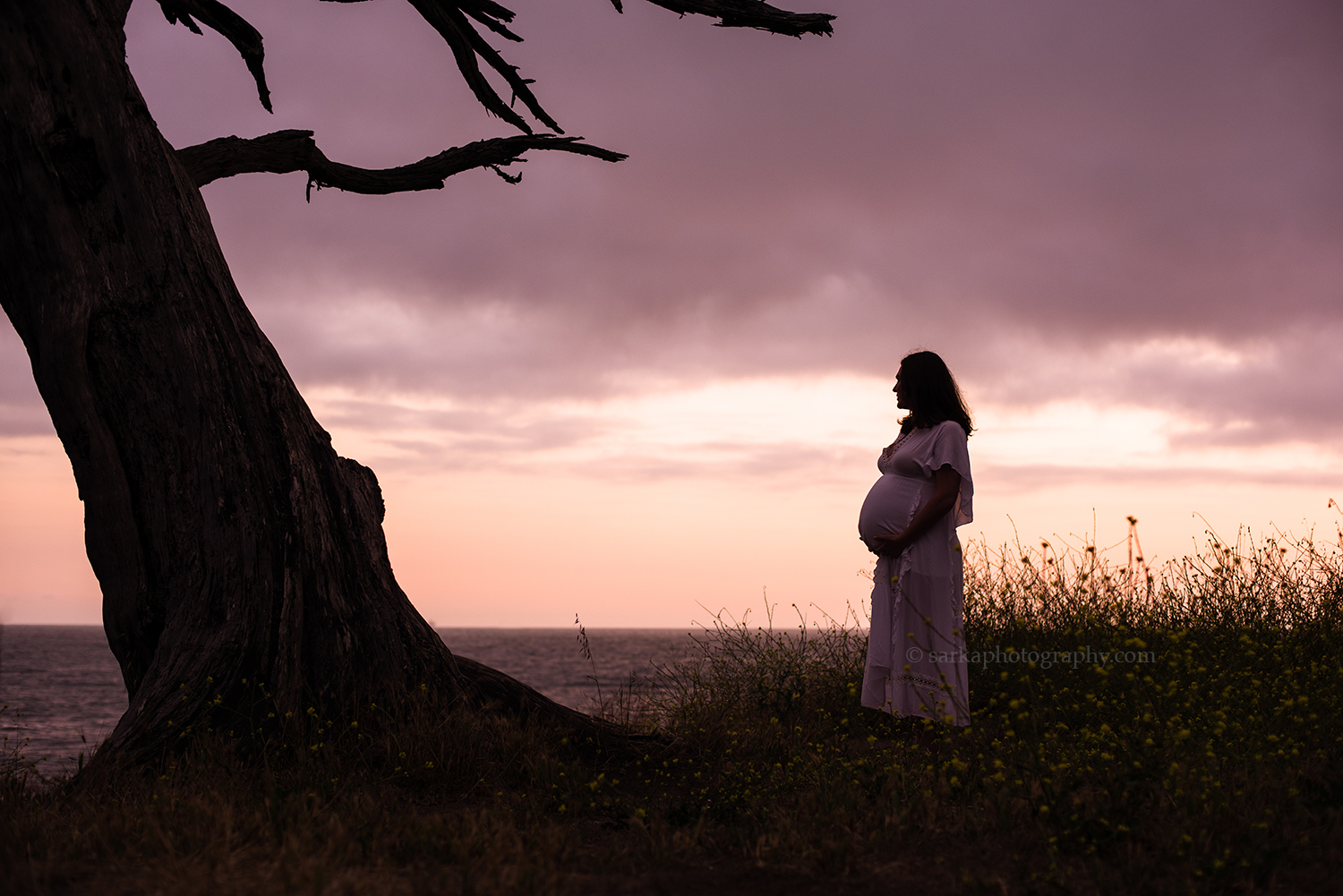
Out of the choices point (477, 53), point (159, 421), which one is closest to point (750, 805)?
point (159, 421)

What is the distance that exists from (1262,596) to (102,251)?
28.5 feet

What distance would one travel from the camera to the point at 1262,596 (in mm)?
7211

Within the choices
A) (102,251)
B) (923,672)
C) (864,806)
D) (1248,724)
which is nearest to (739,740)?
(923,672)

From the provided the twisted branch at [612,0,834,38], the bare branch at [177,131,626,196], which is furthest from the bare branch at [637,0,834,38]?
the bare branch at [177,131,626,196]

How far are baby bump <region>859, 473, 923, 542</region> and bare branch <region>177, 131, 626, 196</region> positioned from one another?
10.7 feet

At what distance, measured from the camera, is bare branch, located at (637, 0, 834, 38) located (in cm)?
579

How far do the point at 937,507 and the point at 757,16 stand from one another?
3510 millimetres

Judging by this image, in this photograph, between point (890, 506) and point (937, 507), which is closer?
point (937, 507)

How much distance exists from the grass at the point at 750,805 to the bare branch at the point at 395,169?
3.97 metres

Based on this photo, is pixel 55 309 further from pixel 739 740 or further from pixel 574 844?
pixel 739 740

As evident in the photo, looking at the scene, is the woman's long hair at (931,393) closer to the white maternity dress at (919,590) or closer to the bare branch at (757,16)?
the white maternity dress at (919,590)

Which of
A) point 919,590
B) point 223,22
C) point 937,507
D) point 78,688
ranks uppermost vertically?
point 223,22

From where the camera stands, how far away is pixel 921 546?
500 centimetres

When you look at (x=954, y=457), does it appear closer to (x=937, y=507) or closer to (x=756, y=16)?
(x=937, y=507)
